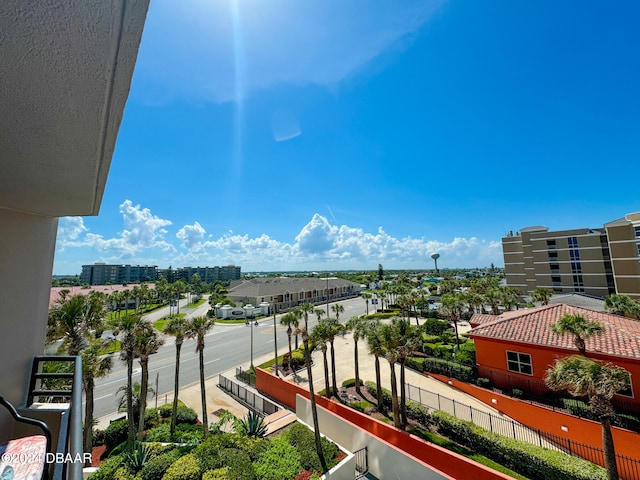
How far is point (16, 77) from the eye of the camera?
205 centimetres

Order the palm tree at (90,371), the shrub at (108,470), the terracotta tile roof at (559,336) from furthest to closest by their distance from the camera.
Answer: the terracotta tile roof at (559,336), the palm tree at (90,371), the shrub at (108,470)

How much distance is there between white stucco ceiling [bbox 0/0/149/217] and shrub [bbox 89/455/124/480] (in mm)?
12588

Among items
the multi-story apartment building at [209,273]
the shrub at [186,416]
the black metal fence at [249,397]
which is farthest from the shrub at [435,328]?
the multi-story apartment building at [209,273]

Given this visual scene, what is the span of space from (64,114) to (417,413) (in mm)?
18089

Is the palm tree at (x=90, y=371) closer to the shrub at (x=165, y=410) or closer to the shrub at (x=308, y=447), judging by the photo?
the shrub at (x=165, y=410)

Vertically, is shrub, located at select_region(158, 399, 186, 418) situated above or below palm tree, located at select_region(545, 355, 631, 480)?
below

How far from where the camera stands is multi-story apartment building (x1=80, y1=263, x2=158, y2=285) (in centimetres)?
12619

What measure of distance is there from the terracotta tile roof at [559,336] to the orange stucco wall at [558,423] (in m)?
3.43

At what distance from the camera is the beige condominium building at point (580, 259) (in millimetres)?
38812

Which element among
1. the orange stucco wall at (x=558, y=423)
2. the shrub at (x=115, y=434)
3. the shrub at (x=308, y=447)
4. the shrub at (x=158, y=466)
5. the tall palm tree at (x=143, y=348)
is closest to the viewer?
the shrub at (x=158, y=466)

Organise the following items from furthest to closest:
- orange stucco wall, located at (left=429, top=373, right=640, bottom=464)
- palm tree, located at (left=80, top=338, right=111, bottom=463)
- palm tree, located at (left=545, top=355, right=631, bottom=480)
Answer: orange stucco wall, located at (left=429, top=373, right=640, bottom=464) < palm tree, located at (left=80, top=338, right=111, bottom=463) < palm tree, located at (left=545, top=355, right=631, bottom=480)

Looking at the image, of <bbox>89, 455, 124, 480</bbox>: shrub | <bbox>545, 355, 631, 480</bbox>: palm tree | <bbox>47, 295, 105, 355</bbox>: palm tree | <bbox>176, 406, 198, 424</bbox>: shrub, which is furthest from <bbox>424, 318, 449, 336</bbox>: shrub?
<bbox>47, 295, 105, 355</bbox>: palm tree

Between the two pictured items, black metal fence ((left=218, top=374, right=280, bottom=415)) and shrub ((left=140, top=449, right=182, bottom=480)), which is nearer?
shrub ((left=140, top=449, right=182, bottom=480))

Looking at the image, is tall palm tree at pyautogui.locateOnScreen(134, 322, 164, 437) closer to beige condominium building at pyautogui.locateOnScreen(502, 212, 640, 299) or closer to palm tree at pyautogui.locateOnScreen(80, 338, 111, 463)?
palm tree at pyautogui.locateOnScreen(80, 338, 111, 463)
